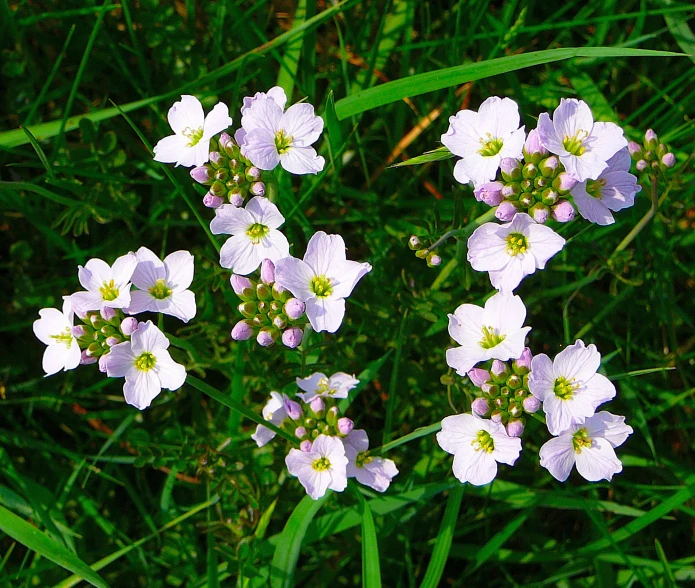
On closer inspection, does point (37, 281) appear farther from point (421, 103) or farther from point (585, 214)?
point (585, 214)

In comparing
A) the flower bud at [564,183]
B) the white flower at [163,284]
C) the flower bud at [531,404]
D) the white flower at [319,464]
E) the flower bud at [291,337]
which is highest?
the flower bud at [564,183]

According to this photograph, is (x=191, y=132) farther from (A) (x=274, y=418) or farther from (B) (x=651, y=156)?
(B) (x=651, y=156)

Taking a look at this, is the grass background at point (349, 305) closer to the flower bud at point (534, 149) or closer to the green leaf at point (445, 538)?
the green leaf at point (445, 538)

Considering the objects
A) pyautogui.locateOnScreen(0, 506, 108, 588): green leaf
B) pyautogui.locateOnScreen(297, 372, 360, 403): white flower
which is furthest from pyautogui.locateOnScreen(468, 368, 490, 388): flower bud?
pyautogui.locateOnScreen(0, 506, 108, 588): green leaf

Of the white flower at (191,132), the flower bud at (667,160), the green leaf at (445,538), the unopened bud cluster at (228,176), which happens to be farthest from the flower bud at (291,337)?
the flower bud at (667,160)

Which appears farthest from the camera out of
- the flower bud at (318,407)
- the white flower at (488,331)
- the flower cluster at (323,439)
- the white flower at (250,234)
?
the flower bud at (318,407)

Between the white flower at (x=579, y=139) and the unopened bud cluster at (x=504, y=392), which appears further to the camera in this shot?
the unopened bud cluster at (x=504, y=392)
